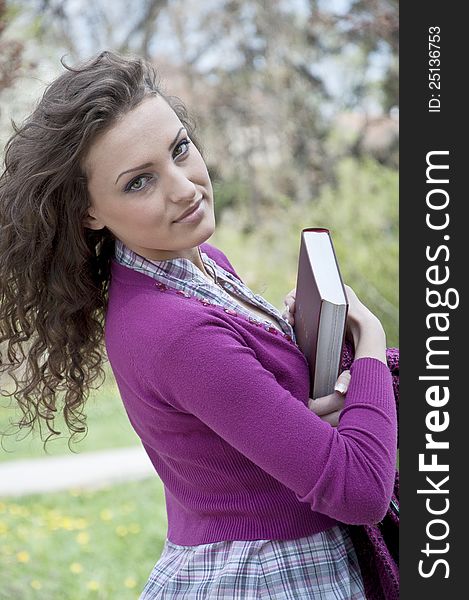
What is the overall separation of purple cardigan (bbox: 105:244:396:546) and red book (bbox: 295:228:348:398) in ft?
0.10

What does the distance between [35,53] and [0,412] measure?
2.20 m

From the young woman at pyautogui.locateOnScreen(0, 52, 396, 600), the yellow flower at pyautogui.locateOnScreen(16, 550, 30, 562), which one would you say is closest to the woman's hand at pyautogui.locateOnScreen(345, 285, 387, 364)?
the young woman at pyautogui.locateOnScreen(0, 52, 396, 600)

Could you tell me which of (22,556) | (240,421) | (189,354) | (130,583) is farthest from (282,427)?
(22,556)

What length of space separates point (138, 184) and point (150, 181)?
0.02 m

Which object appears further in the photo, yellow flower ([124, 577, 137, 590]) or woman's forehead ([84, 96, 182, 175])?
yellow flower ([124, 577, 137, 590])

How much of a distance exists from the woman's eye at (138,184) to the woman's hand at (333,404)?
0.40 m

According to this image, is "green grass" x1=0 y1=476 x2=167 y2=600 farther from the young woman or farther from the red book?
the red book

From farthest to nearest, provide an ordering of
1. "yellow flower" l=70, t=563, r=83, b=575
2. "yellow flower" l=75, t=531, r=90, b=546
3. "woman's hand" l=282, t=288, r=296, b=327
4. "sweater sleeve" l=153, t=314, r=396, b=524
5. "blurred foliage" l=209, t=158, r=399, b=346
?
"blurred foliage" l=209, t=158, r=399, b=346 < "yellow flower" l=75, t=531, r=90, b=546 < "yellow flower" l=70, t=563, r=83, b=575 < "woman's hand" l=282, t=288, r=296, b=327 < "sweater sleeve" l=153, t=314, r=396, b=524

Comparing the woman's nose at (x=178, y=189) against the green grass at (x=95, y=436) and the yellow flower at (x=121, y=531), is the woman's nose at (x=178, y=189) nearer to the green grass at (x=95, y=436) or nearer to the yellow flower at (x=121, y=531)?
the yellow flower at (x=121, y=531)

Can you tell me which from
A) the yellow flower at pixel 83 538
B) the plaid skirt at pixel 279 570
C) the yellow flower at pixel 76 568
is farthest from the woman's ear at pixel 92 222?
the yellow flower at pixel 83 538

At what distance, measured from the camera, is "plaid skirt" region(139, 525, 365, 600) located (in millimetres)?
1345

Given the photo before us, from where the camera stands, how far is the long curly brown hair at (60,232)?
4.43ft

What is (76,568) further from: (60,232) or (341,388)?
(341,388)

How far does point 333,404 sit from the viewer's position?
52.6 inches
